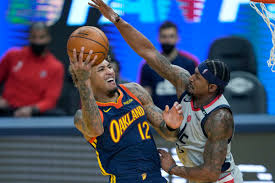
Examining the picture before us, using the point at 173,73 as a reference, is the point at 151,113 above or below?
below

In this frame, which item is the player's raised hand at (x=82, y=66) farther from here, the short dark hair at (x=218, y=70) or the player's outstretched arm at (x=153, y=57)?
the short dark hair at (x=218, y=70)

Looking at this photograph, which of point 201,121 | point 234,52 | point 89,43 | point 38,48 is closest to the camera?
point 89,43

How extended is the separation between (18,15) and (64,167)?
3.67m

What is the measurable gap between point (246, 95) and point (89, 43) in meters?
3.68

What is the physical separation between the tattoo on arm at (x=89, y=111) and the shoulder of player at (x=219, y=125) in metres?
0.91

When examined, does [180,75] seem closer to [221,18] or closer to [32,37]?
[32,37]

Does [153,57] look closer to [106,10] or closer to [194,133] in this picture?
[106,10]

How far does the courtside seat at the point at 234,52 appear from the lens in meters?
7.86

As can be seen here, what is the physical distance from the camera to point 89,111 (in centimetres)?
409

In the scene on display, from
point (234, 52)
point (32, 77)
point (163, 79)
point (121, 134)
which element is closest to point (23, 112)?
point (32, 77)

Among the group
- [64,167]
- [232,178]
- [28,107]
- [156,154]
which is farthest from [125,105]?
[28,107]

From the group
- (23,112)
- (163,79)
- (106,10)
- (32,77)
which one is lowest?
(23,112)

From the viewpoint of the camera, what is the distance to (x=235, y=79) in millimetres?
7430

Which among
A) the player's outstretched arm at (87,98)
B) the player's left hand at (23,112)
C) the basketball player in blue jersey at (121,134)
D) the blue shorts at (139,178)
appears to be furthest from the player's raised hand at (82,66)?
the player's left hand at (23,112)
